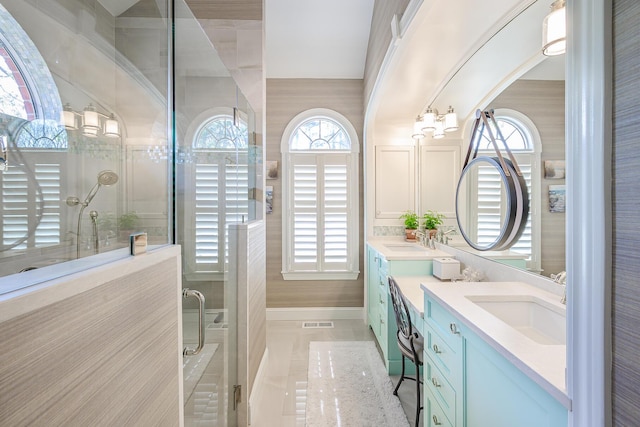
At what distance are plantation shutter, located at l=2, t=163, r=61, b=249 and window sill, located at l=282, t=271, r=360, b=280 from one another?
3.07 meters

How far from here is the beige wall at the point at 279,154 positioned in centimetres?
388

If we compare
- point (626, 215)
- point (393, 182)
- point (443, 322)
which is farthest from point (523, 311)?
point (393, 182)

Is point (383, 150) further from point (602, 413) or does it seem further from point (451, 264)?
point (602, 413)

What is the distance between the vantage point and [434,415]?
151 centimetres

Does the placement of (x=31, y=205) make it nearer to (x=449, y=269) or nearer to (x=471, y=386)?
(x=471, y=386)

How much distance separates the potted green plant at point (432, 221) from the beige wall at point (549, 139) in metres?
1.45

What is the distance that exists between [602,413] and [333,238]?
334 cm

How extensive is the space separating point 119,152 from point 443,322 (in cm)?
160

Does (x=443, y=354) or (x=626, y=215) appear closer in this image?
(x=626, y=215)

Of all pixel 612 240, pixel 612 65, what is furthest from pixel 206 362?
pixel 612 65

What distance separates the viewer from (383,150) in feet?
11.7

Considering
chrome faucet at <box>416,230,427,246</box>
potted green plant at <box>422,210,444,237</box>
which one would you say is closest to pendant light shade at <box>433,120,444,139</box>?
potted green plant at <box>422,210,444,237</box>

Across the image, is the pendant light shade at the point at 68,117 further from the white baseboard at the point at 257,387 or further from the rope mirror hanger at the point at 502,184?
the rope mirror hanger at the point at 502,184

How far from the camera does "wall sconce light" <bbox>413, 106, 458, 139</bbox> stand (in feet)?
7.97
